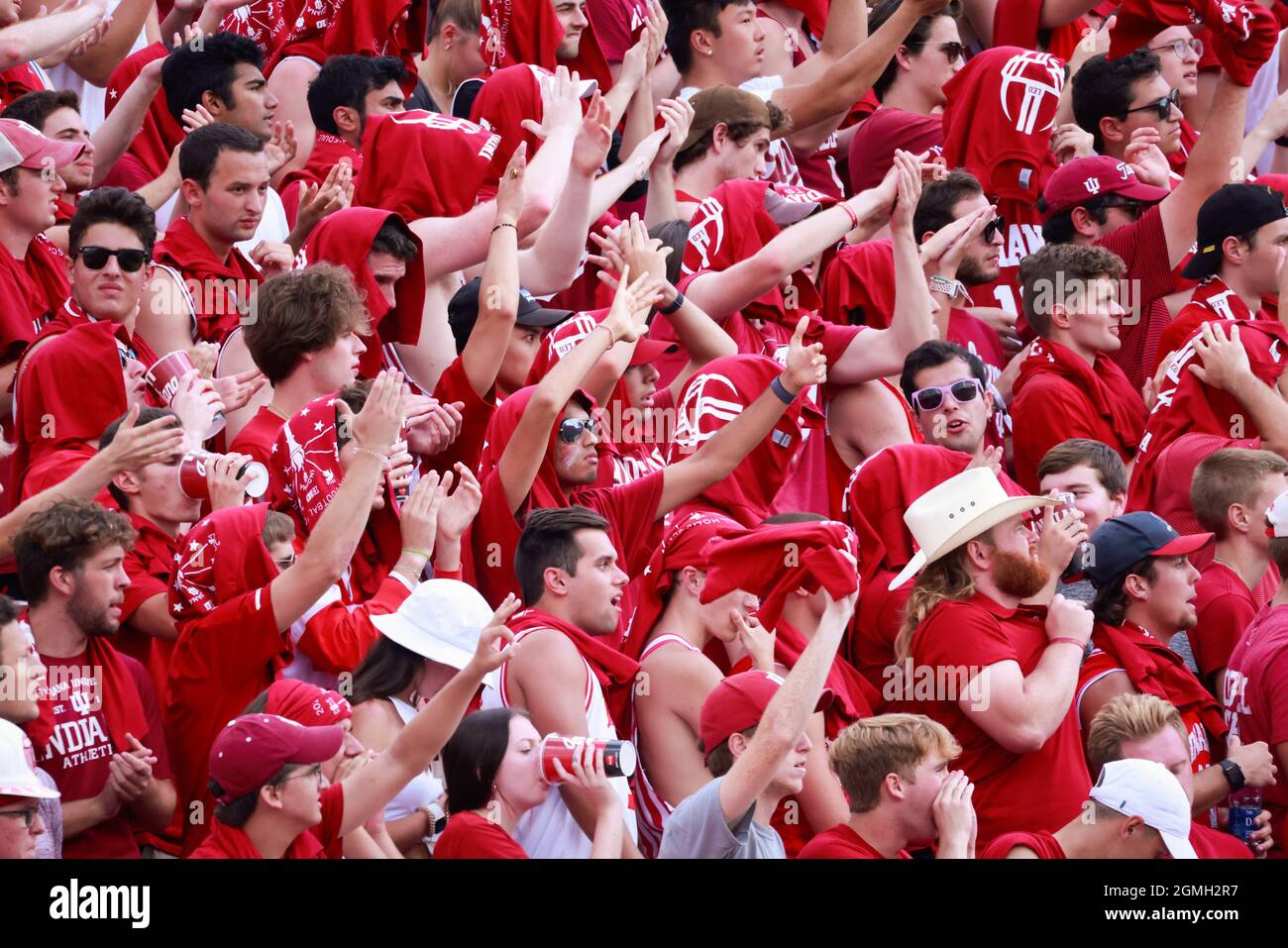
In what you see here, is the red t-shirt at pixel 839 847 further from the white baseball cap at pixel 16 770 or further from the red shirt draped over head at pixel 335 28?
the red shirt draped over head at pixel 335 28

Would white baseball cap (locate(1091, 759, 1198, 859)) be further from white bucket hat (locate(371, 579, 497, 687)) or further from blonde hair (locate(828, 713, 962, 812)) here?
white bucket hat (locate(371, 579, 497, 687))

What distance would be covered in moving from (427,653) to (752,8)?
5220mm

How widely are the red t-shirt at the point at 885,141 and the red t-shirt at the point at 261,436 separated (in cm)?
443

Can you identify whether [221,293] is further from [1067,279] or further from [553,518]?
[1067,279]

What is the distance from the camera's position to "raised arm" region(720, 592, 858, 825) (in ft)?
18.7

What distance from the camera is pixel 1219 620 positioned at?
25.5 feet

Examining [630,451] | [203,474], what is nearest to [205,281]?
[203,474]

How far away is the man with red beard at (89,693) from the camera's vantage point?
20.4 feet

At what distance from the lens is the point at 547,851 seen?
630 cm

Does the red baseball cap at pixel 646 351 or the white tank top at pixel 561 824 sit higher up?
the red baseball cap at pixel 646 351

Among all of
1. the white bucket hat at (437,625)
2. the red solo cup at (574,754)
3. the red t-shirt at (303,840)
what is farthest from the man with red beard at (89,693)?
the red solo cup at (574,754)

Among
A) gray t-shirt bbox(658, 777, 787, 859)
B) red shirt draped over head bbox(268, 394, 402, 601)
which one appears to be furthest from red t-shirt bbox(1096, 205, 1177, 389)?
gray t-shirt bbox(658, 777, 787, 859)

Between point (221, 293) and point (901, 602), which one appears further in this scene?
point (221, 293)
